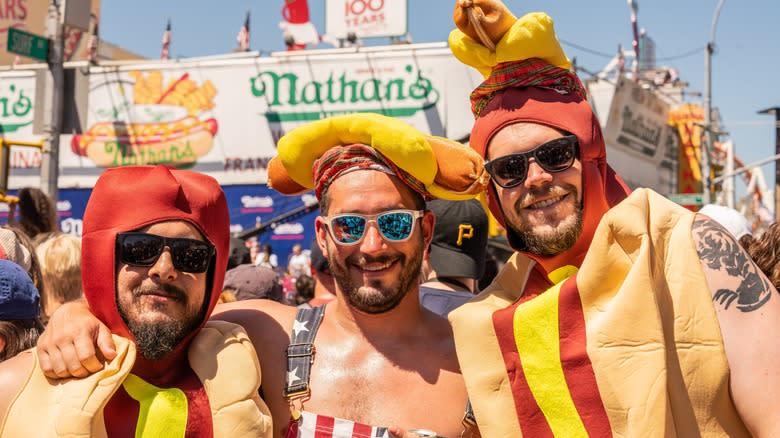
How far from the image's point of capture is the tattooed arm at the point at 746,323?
2.20m

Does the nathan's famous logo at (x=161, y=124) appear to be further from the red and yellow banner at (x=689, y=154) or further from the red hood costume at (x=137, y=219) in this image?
the red hood costume at (x=137, y=219)

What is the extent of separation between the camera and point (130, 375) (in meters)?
2.63

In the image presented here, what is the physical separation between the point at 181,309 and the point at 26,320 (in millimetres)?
886

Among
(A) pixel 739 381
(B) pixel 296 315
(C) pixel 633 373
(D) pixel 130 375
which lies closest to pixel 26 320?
(D) pixel 130 375

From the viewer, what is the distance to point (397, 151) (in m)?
2.96

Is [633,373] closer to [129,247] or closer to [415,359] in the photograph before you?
[415,359]

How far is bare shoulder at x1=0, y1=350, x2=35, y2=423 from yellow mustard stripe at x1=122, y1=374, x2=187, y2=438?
0.30 m

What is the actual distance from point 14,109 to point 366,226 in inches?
803

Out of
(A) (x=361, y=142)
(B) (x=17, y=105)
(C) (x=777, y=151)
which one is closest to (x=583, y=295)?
(A) (x=361, y=142)

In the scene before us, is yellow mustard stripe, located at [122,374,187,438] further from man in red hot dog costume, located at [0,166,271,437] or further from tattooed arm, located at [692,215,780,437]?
tattooed arm, located at [692,215,780,437]

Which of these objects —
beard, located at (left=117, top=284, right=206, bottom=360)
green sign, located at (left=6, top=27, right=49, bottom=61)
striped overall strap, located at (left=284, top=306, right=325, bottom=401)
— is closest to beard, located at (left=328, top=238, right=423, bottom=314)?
striped overall strap, located at (left=284, top=306, right=325, bottom=401)

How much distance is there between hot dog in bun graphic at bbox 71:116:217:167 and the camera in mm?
19734

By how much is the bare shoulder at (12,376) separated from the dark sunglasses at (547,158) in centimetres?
164

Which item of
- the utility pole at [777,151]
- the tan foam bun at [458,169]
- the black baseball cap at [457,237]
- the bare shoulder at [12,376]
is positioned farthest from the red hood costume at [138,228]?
the utility pole at [777,151]
